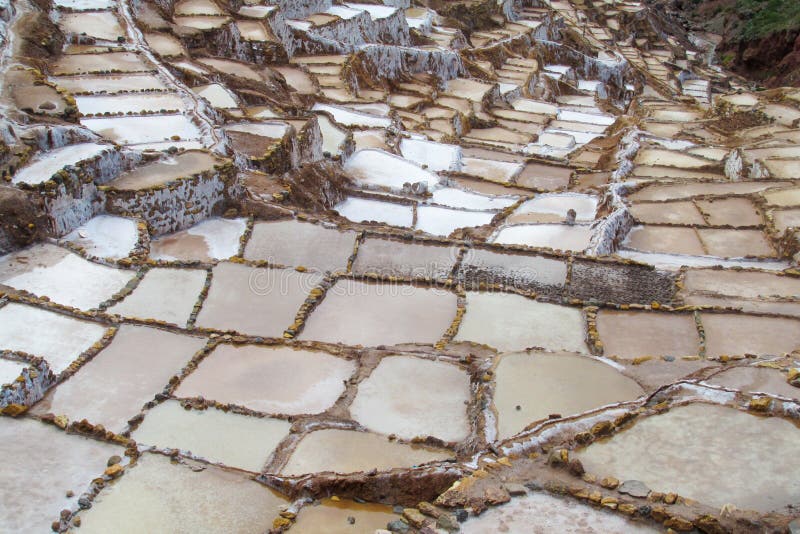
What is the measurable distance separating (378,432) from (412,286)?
276 cm

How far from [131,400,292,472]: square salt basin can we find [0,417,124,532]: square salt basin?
15.2 inches

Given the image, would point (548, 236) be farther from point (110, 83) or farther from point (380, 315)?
point (110, 83)

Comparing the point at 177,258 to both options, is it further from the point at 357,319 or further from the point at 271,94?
the point at 271,94

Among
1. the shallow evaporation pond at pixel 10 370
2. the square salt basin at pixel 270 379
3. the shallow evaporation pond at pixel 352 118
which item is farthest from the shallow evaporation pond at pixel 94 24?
the square salt basin at pixel 270 379

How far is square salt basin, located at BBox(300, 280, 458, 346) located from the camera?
7.21m

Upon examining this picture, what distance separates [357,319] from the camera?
752 centimetres

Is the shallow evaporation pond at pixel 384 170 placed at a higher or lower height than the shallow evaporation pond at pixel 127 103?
lower

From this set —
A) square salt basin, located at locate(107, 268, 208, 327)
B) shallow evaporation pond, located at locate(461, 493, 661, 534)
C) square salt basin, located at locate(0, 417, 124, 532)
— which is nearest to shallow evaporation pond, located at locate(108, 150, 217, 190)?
square salt basin, located at locate(107, 268, 208, 327)

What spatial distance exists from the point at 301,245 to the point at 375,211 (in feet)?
11.4

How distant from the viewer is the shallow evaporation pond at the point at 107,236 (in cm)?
895

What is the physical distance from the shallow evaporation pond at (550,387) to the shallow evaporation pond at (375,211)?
6350mm

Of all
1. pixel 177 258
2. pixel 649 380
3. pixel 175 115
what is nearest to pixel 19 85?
pixel 175 115

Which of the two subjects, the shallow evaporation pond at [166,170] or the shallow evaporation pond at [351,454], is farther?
the shallow evaporation pond at [166,170]

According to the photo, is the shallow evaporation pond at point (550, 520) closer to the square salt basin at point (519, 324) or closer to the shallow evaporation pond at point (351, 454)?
the shallow evaporation pond at point (351, 454)
